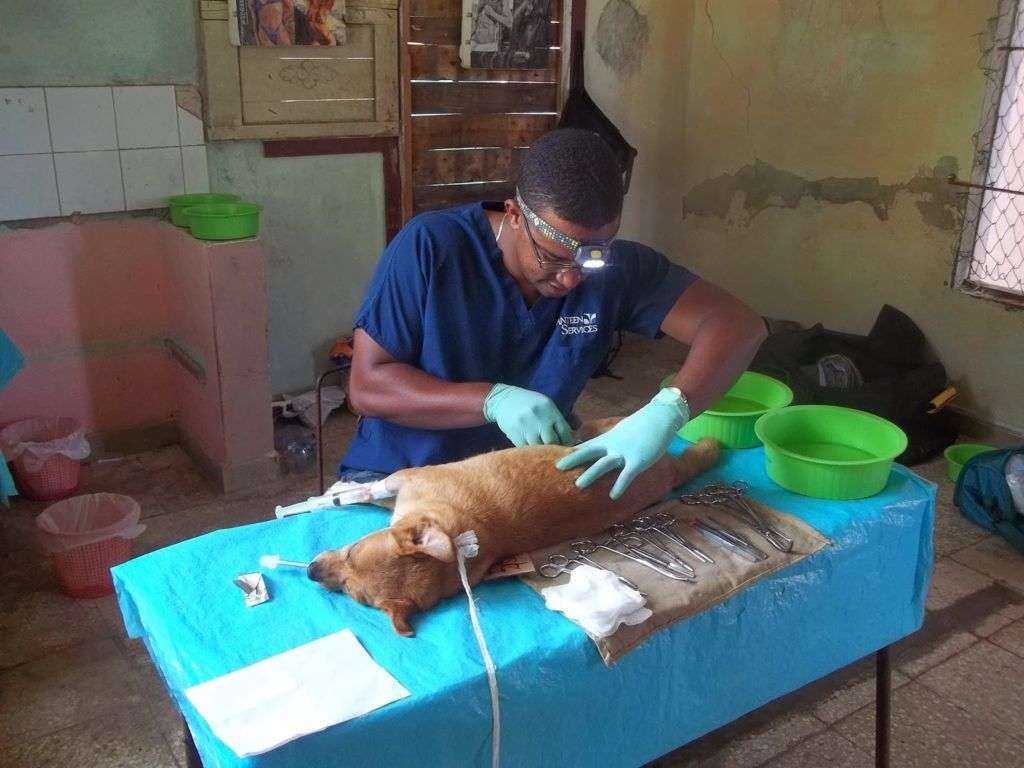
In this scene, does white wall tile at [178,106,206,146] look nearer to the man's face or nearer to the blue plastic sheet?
the man's face

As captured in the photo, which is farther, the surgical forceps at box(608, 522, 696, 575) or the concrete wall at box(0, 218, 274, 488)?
the concrete wall at box(0, 218, 274, 488)

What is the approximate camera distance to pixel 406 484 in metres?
1.55

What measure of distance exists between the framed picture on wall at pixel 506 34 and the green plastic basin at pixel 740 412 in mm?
2821

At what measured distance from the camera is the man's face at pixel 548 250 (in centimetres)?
168

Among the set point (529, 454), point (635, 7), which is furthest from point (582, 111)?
point (529, 454)

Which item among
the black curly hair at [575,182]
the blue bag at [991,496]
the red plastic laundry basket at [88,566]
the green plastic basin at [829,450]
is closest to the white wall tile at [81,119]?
the red plastic laundry basket at [88,566]

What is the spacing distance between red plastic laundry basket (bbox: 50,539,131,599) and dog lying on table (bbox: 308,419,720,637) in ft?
5.40

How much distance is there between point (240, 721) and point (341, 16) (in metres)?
3.36

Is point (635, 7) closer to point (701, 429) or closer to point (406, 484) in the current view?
point (701, 429)

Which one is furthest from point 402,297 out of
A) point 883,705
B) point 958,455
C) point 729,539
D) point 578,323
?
point 958,455

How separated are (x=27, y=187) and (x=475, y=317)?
2.28 metres

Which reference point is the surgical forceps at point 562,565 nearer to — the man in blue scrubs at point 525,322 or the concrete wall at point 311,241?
the man in blue scrubs at point 525,322

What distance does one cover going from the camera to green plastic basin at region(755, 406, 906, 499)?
1.71 meters

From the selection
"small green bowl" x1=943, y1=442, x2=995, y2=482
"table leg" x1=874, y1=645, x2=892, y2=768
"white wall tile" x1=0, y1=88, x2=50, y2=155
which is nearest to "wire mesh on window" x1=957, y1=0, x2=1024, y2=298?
"small green bowl" x1=943, y1=442, x2=995, y2=482
